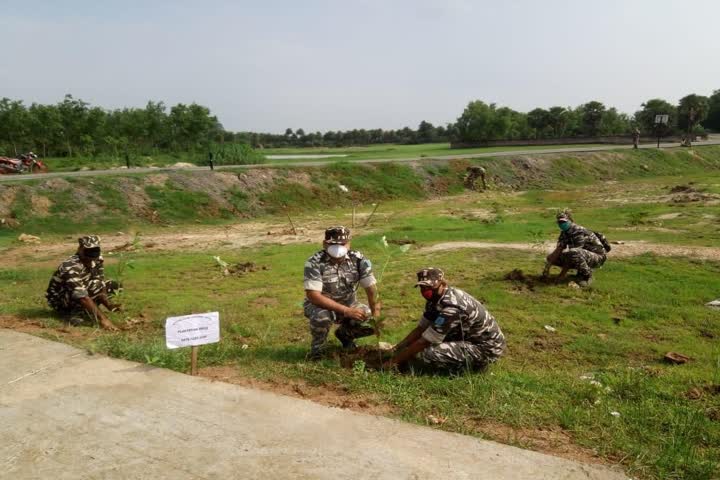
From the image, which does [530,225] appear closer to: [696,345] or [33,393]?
[696,345]

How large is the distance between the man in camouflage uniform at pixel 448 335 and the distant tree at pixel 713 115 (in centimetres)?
8026

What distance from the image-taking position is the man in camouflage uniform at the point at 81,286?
21.3ft

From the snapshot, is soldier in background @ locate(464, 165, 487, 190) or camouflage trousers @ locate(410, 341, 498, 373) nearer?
camouflage trousers @ locate(410, 341, 498, 373)

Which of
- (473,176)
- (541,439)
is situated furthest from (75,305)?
(473,176)

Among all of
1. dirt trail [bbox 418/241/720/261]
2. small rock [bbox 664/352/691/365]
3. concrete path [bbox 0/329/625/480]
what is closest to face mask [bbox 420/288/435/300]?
concrete path [bbox 0/329/625/480]

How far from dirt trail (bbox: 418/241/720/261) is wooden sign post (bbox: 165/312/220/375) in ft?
25.7

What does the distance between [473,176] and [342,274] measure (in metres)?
23.1

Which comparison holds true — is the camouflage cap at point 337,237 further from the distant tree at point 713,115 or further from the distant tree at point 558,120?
the distant tree at point 713,115

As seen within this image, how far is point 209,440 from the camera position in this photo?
3391 mm

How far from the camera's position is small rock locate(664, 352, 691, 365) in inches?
213

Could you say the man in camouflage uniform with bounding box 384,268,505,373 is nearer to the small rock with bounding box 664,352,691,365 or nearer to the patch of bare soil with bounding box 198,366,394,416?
the patch of bare soil with bounding box 198,366,394,416

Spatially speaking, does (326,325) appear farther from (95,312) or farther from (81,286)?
(81,286)

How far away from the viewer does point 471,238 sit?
43.7 feet

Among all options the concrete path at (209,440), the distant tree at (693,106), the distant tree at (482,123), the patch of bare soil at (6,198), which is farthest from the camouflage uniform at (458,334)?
the distant tree at (693,106)
